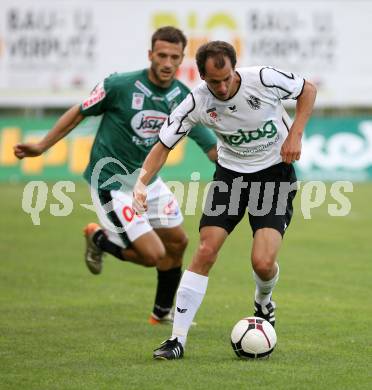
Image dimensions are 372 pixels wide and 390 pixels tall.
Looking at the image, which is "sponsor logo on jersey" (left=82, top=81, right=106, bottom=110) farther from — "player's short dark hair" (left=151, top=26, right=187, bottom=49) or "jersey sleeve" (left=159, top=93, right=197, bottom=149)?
"jersey sleeve" (left=159, top=93, right=197, bottom=149)

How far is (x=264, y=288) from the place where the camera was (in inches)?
314

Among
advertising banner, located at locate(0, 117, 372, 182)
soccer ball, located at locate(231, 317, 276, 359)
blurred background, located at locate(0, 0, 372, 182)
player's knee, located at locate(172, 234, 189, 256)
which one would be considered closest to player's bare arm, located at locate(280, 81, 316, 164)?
soccer ball, located at locate(231, 317, 276, 359)

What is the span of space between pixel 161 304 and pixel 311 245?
5986mm

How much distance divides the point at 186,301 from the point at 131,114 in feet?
7.90

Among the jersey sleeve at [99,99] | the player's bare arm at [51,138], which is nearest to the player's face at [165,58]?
the jersey sleeve at [99,99]

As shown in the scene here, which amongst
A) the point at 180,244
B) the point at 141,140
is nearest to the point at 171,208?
the point at 180,244

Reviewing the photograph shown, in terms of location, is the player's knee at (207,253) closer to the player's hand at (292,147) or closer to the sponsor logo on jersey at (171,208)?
the player's hand at (292,147)

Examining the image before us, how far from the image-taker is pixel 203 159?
24.1m

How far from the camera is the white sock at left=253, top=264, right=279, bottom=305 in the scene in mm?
7895

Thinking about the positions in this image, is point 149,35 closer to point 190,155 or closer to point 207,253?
point 190,155

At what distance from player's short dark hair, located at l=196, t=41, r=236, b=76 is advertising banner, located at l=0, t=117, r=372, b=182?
53.9ft

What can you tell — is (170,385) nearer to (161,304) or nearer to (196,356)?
(196,356)

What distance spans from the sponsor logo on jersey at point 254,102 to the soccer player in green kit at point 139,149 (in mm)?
1479

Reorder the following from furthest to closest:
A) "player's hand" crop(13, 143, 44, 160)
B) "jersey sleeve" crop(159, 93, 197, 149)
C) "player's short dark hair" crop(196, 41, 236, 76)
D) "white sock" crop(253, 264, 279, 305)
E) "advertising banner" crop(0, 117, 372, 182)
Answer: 1. "advertising banner" crop(0, 117, 372, 182)
2. "player's hand" crop(13, 143, 44, 160)
3. "white sock" crop(253, 264, 279, 305)
4. "jersey sleeve" crop(159, 93, 197, 149)
5. "player's short dark hair" crop(196, 41, 236, 76)
